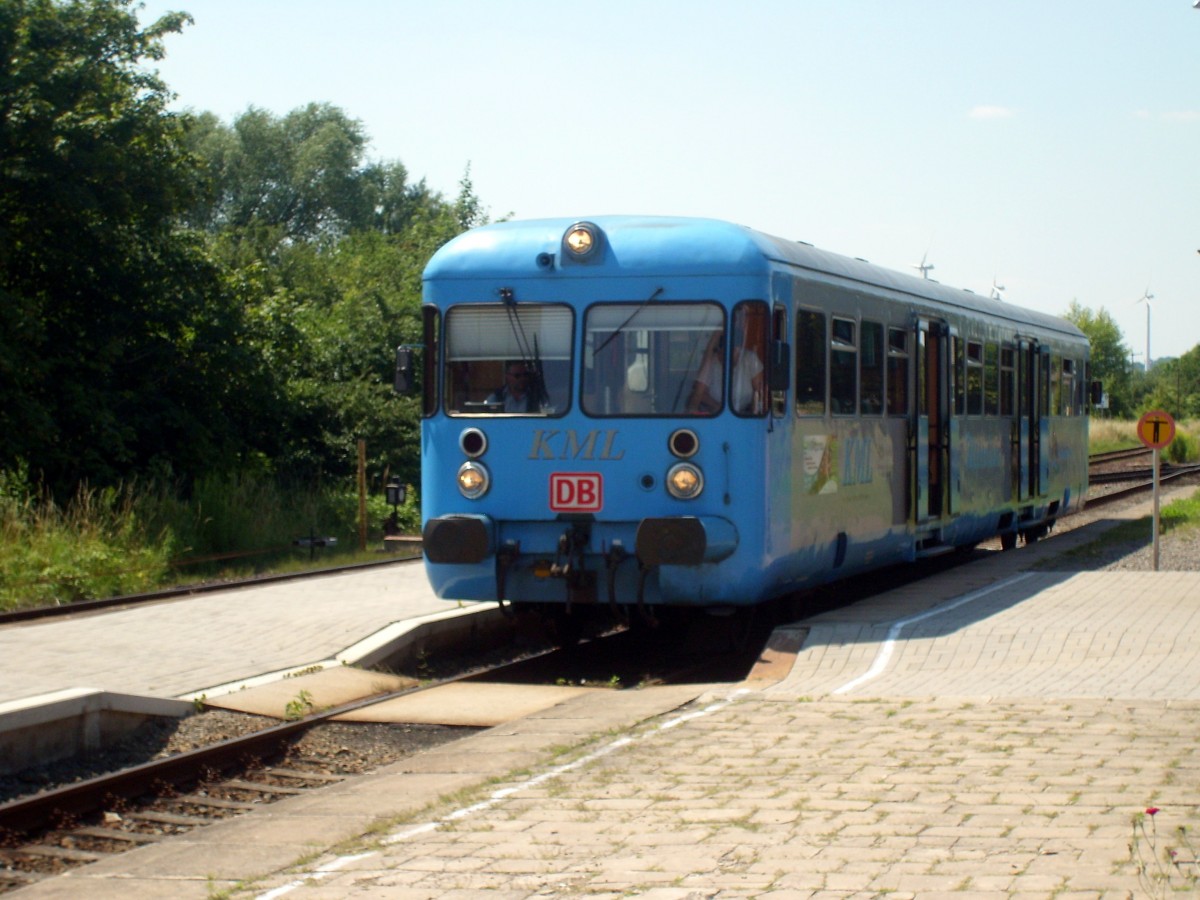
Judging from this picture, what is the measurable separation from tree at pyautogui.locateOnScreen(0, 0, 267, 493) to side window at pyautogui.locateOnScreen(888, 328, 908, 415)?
40.4 feet

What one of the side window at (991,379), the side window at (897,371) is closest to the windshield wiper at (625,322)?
the side window at (897,371)

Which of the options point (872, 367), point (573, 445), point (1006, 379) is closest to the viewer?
point (573, 445)

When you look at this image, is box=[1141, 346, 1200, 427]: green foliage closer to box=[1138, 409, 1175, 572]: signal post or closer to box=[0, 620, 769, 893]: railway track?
box=[1138, 409, 1175, 572]: signal post

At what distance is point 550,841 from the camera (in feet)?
20.1

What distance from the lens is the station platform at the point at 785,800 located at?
558cm

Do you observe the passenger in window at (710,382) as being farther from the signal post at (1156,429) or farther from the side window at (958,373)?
the signal post at (1156,429)

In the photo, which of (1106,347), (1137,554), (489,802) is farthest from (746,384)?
(1106,347)

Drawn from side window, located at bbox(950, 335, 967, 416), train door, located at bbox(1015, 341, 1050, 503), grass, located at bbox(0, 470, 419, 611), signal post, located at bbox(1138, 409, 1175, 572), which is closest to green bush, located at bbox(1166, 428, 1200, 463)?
train door, located at bbox(1015, 341, 1050, 503)

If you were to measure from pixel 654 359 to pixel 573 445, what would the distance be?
0.83 meters

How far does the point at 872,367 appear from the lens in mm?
14117

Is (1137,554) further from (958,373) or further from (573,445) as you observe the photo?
(573,445)

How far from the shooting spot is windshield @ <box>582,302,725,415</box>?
11.5m

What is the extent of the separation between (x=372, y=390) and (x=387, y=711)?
1985 cm

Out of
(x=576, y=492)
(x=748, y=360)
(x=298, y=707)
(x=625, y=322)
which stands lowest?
(x=298, y=707)
